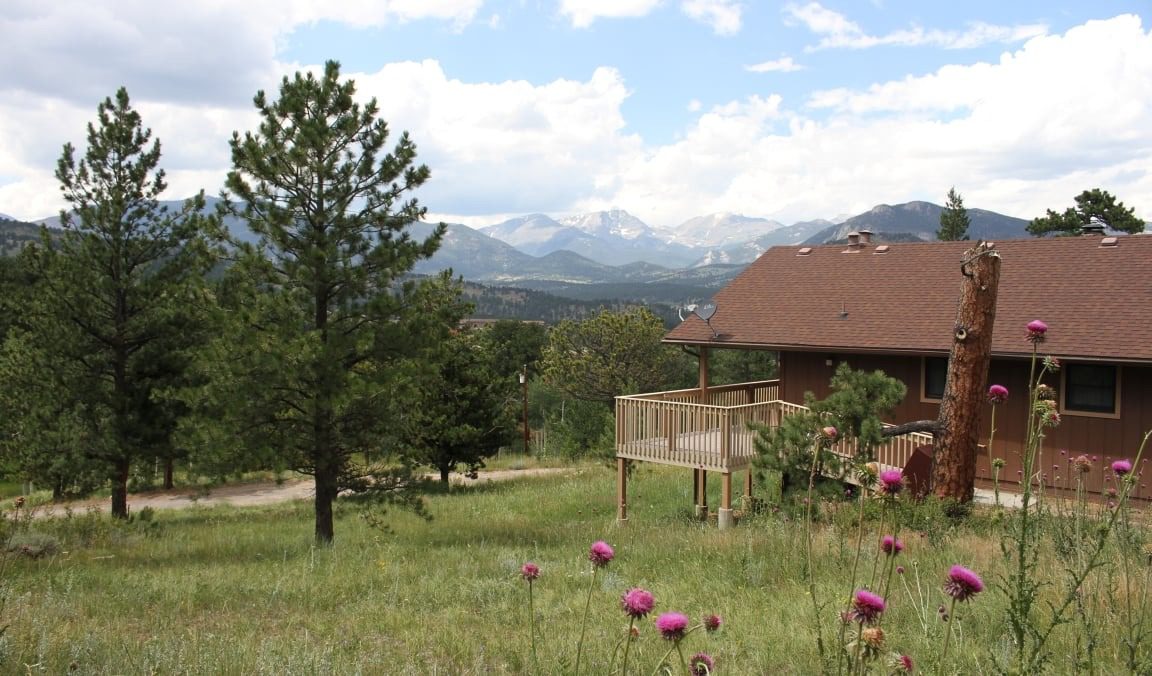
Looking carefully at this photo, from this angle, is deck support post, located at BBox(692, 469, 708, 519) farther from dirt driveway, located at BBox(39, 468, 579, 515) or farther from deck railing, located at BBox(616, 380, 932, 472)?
dirt driveway, located at BBox(39, 468, 579, 515)

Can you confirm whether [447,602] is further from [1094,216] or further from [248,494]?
[1094,216]

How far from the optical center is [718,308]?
60.9 feet

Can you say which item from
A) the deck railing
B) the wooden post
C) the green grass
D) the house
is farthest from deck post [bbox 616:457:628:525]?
the green grass

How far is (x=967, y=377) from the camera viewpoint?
32.7 ft

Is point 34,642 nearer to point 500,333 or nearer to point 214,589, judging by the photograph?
point 214,589

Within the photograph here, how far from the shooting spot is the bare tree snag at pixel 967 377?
9.73 metres

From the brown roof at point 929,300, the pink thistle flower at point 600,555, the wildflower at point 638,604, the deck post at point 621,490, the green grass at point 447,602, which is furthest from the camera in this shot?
the deck post at point 621,490

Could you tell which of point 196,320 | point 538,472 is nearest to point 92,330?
point 196,320

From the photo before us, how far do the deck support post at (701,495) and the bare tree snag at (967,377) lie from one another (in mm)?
5819

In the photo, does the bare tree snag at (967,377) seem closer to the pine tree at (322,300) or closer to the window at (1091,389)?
the window at (1091,389)

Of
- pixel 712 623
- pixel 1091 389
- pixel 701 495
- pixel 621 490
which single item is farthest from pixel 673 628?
pixel 1091 389

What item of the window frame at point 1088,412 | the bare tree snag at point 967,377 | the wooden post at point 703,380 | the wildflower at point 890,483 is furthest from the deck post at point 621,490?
the wildflower at point 890,483

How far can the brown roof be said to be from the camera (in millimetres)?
13852

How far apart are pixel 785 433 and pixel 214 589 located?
22.2 ft
